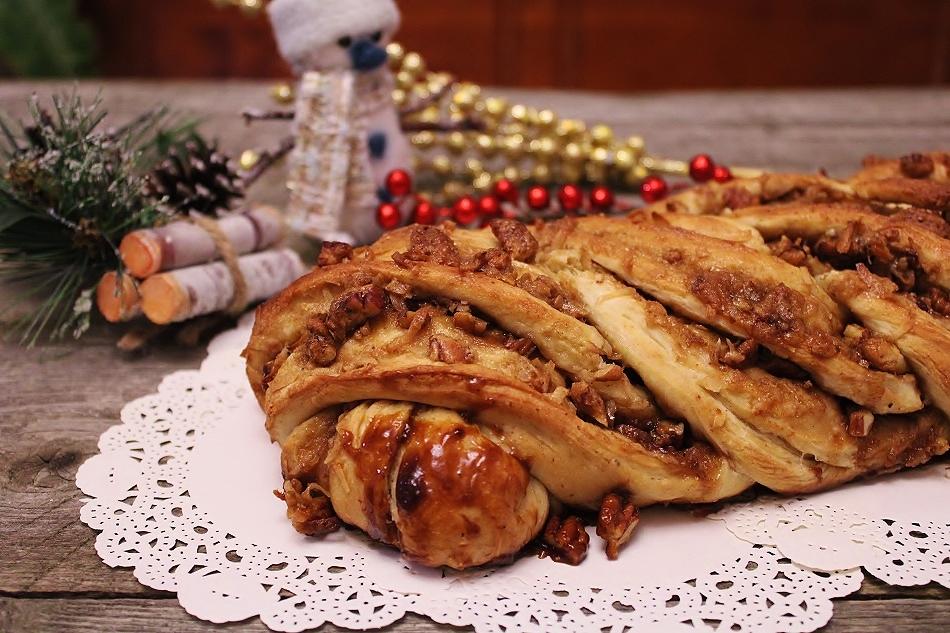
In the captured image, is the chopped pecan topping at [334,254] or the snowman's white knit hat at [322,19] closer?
the chopped pecan topping at [334,254]

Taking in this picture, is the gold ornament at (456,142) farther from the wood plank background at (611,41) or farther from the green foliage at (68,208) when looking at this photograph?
the wood plank background at (611,41)

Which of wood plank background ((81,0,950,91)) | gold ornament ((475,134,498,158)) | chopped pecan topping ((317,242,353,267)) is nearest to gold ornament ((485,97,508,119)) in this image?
gold ornament ((475,134,498,158))

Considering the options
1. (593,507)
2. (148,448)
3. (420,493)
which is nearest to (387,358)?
(420,493)

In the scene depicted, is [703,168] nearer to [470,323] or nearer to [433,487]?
[470,323]

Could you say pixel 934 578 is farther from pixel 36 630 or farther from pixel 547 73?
pixel 547 73

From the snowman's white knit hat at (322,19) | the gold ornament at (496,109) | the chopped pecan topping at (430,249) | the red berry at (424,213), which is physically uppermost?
the snowman's white knit hat at (322,19)

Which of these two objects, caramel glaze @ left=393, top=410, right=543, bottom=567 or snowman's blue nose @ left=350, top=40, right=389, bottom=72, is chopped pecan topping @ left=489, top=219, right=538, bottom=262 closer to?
caramel glaze @ left=393, top=410, right=543, bottom=567

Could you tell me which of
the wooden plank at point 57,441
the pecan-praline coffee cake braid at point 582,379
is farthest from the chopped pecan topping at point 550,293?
the wooden plank at point 57,441
